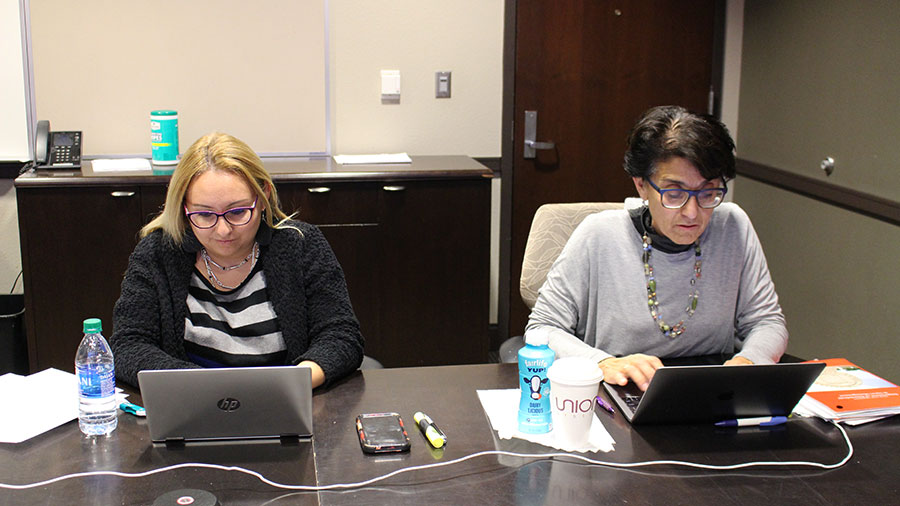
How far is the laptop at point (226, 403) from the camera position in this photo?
1.59 metres

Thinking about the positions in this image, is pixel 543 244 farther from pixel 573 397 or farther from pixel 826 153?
pixel 826 153

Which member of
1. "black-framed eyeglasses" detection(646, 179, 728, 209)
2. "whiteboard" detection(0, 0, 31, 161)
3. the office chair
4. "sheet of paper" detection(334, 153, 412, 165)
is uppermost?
"whiteboard" detection(0, 0, 31, 161)

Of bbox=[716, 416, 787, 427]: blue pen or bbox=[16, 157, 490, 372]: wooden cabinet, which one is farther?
bbox=[16, 157, 490, 372]: wooden cabinet

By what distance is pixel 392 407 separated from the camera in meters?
1.82

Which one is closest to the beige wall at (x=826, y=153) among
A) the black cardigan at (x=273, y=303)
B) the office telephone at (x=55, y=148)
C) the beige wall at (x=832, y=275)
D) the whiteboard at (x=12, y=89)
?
the beige wall at (x=832, y=275)

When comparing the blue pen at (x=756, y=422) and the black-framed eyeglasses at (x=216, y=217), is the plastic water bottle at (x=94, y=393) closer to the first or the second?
the black-framed eyeglasses at (x=216, y=217)

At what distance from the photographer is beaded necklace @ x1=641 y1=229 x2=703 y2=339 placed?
2.17 m

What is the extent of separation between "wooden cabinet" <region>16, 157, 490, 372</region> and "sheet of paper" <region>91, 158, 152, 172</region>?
4.6 inches

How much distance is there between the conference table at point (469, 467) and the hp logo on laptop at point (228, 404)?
0.24ft

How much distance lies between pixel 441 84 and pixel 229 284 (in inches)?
83.8

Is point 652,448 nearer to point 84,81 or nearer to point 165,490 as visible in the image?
point 165,490

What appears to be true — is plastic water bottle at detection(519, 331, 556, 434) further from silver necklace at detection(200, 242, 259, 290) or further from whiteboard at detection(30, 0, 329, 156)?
whiteboard at detection(30, 0, 329, 156)

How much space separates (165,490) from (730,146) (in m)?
1.38

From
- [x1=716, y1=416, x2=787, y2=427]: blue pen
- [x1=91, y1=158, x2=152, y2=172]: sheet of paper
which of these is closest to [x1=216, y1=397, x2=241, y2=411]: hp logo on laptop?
[x1=716, y1=416, x2=787, y2=427]: blue pen
